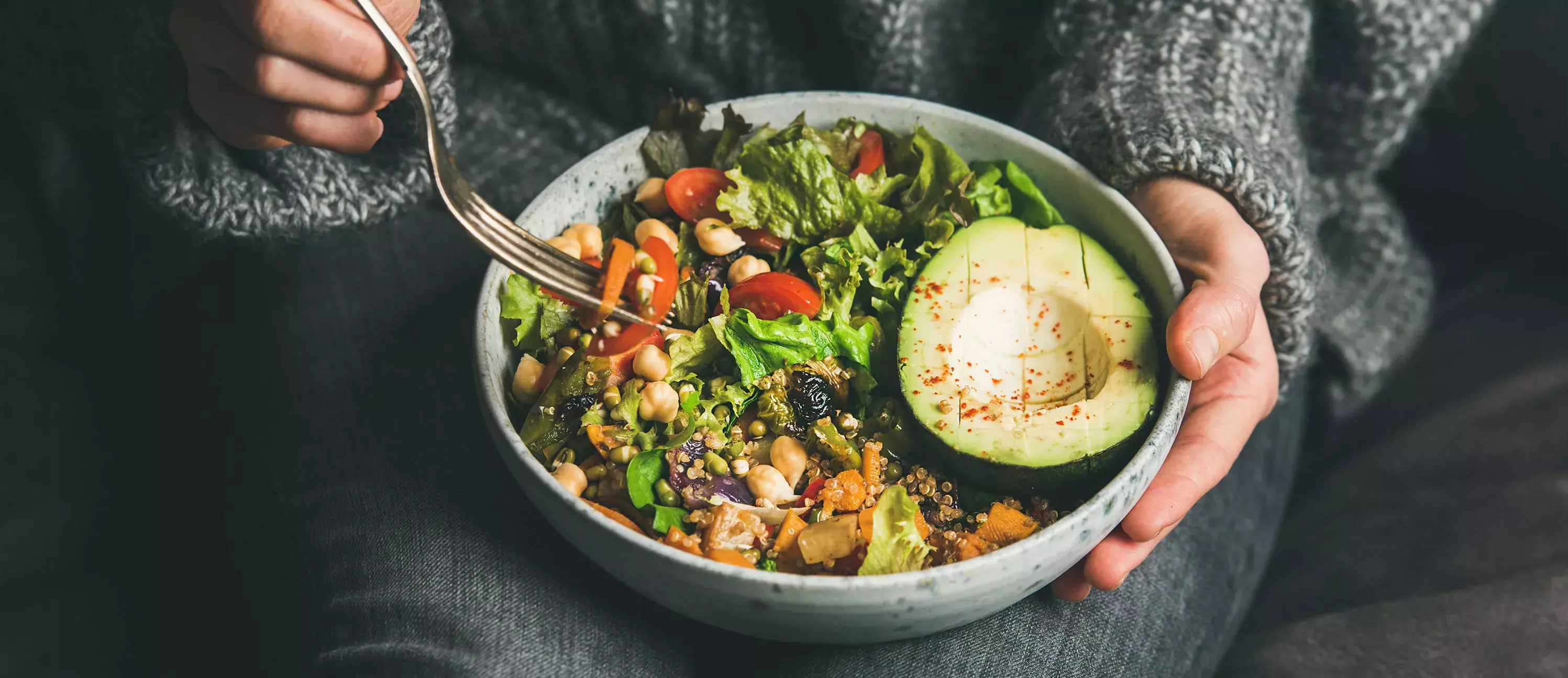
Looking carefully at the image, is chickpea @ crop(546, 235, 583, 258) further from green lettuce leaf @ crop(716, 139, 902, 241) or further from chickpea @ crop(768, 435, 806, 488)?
chickpea @ crop(768, 435, 806, 488)

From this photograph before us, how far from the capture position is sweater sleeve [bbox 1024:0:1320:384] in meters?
1.31

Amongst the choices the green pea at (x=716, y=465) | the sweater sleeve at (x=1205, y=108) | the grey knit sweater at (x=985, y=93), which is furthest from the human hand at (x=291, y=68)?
the sweater sleeve at (x=1205, y=108)

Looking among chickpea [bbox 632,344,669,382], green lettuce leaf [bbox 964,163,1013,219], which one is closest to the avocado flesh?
green lettuce leaf [bbox 964,163,1013,219]

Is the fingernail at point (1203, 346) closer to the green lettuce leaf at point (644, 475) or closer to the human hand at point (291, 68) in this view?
the green lettuce leaf at point (644, 475)

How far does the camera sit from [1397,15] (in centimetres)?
154

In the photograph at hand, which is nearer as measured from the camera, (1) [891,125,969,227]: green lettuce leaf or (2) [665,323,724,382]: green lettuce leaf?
(2) [665,323,724,382]: green lettuce leaf

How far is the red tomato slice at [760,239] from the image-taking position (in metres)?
1.32

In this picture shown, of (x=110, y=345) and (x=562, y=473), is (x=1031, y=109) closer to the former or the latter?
(x=562, y=473)

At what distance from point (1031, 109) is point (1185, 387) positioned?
2.28 ft

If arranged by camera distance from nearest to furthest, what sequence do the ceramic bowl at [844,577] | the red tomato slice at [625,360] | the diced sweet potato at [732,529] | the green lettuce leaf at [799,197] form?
the ceramic bowl at [844,577]
the diced sweet potato at [732,529]
the red tomato slice at [625,360]
the green lettuce leaf at [799,197]

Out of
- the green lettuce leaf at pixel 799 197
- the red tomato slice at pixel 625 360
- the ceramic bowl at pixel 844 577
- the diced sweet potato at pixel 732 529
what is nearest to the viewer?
the ceramic bowl at pixel 844 577

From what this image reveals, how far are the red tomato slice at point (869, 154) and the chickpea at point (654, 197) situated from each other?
0.23 metres

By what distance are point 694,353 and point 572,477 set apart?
0.20 metres

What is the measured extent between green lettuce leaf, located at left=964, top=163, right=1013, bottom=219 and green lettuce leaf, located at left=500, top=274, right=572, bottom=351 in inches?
19.7
